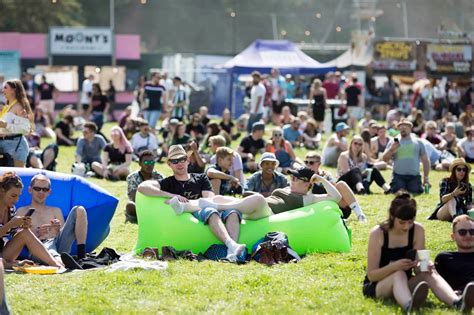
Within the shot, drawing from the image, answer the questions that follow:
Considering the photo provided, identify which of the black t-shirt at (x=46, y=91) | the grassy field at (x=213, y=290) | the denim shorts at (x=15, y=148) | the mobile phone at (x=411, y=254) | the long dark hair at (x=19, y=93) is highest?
the long dark hair at (x=19, y=93)

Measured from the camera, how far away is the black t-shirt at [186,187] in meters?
9.95

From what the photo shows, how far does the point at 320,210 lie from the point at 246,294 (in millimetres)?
2393

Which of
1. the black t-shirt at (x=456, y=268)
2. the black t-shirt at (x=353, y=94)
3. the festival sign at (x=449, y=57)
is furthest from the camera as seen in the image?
the festival sign at (x=449, y=57)

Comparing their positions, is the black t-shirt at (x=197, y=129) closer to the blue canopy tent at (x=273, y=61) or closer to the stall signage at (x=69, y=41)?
the blue canopy tent at (x=273, y=61)

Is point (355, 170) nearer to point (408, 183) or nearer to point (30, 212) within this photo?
point (408, 183)

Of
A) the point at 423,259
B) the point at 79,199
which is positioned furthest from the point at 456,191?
the point at 423,259

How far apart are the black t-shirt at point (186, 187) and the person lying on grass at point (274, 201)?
0.20 m

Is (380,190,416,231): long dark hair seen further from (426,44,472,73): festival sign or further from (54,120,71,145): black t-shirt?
(426,44,472,73): festival sign

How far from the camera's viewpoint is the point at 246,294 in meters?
7.75

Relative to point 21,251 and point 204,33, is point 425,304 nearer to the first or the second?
point 21,251

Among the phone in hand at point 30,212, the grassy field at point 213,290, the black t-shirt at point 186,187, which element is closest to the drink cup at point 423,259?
the grassy field at point 213,290

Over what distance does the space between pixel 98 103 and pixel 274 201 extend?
51.3 feet

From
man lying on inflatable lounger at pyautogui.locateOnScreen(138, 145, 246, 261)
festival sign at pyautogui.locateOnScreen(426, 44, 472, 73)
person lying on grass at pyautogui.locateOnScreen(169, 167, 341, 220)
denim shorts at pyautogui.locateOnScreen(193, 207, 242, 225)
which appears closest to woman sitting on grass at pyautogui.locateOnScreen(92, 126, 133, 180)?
person lying on grass at pyautogui.locateOnScreen(169, 167, 341, 220)

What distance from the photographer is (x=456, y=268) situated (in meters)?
7.61
